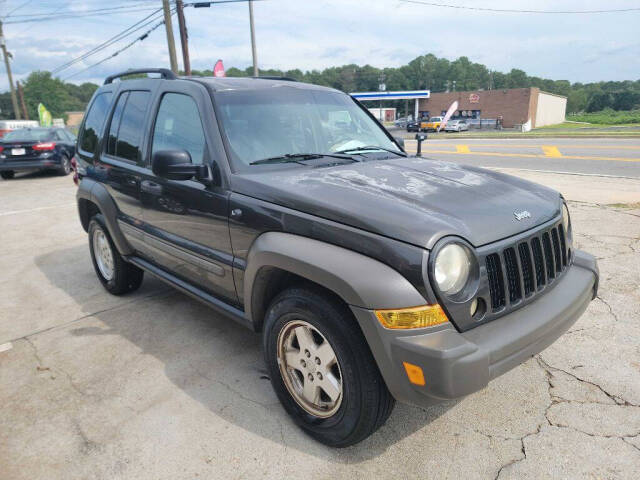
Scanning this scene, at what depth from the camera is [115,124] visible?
13.2 feet

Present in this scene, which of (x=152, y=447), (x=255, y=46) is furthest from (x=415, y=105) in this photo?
(x=152, y=447)

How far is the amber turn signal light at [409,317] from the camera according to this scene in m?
1.93

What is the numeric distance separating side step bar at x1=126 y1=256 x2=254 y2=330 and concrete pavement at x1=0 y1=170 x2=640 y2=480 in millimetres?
458

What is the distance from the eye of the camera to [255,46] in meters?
23.8

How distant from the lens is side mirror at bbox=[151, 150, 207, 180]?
106 inches

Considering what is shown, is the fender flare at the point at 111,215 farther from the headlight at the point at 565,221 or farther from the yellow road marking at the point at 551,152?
the yellow road marking at the point at 551,152

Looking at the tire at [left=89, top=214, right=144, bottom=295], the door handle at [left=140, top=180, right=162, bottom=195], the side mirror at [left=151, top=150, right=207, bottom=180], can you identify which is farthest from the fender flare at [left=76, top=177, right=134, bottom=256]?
the side mirror at [left=151, top=150, right=207, bottom=180]

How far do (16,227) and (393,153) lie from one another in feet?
22.1

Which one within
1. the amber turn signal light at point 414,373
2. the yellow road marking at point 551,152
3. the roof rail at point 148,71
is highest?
the roof rail at point 148,71

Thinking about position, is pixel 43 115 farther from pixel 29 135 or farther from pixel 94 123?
pixel 94 123

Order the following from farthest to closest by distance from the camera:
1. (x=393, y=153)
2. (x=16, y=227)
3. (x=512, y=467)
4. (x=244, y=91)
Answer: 1. (x=16, y=227)
2. (x=393, y=153)
3. (x=244, y=91)
4. (x=512, y=467)

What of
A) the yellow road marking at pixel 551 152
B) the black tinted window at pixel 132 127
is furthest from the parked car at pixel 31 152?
the yellow road marking at pixel 551 152

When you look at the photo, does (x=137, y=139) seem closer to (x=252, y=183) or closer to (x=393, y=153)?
(x=252, y=183)

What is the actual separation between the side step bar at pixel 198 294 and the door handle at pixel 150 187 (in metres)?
0.64
